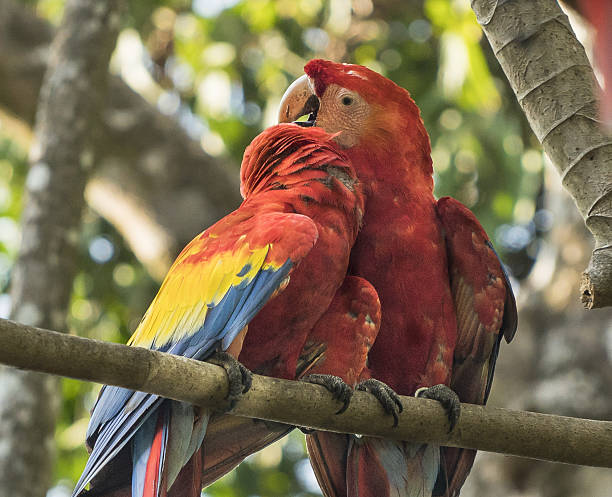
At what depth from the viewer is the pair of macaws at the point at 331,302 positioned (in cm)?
136

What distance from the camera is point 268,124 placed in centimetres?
430

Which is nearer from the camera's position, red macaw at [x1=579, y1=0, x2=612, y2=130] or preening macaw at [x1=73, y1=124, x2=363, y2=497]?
red macaw at [x1=579, y1=0, x2=612, y2=130]

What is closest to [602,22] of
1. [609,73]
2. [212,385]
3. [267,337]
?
[609,73]

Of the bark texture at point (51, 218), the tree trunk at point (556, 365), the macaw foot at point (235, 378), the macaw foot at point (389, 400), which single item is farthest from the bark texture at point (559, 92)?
the tree trunk at point (556, 365)

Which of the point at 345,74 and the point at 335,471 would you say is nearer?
the point at 335,471

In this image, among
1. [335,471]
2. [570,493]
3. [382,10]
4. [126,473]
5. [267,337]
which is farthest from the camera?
[382,10]

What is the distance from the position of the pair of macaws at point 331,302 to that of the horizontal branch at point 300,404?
34mm

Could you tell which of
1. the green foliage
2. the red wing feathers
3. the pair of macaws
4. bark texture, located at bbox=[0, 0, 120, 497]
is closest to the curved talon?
the pair of macaws

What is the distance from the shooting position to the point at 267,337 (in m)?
1.50

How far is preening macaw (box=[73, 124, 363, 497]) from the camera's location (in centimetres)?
132

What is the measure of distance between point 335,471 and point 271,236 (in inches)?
19.9

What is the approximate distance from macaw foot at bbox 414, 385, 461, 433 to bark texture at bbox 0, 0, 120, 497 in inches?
46.4

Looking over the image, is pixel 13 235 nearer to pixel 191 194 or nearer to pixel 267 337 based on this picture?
pixel 191 194

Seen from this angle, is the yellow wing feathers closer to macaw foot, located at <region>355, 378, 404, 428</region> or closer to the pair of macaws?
the pair of macaws
